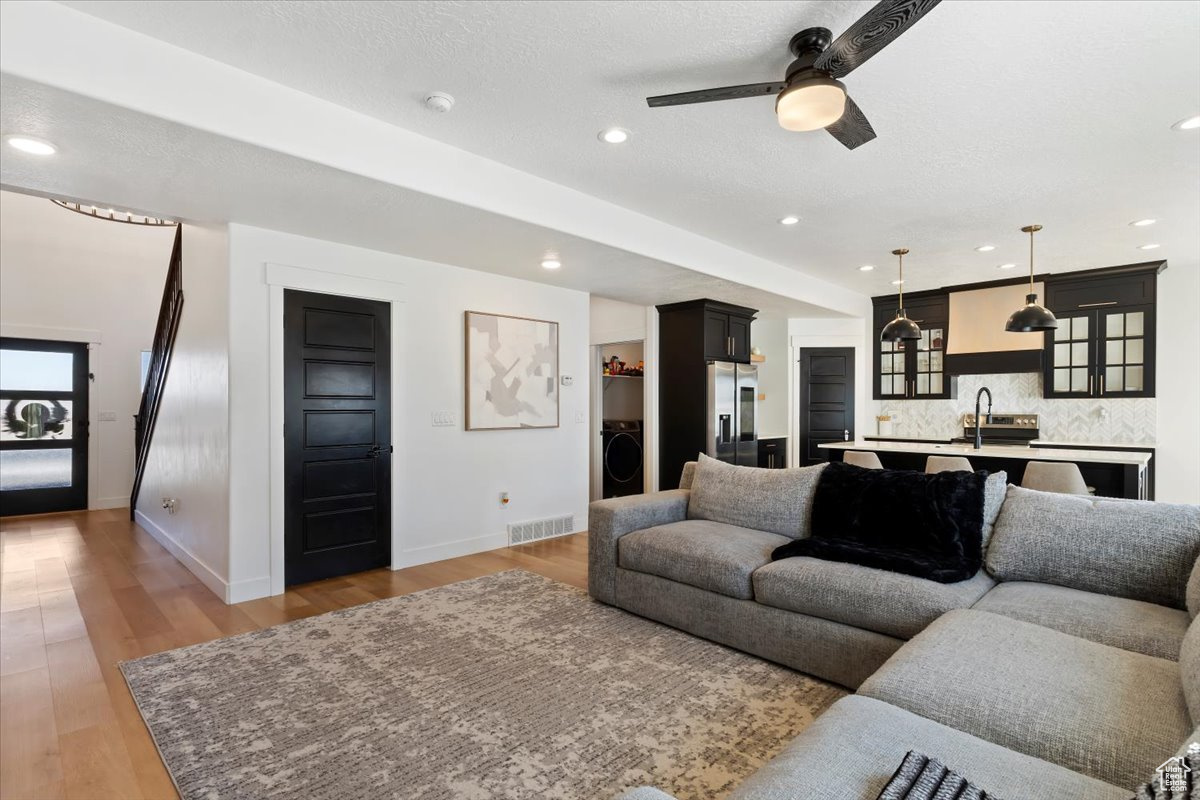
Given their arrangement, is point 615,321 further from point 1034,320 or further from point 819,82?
point 819,82

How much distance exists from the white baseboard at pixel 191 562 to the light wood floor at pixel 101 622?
0.16ft

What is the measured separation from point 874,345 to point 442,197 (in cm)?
615

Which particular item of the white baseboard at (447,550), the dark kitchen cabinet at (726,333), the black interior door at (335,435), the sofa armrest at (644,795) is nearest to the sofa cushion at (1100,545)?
the sofa armrest at (644,795)

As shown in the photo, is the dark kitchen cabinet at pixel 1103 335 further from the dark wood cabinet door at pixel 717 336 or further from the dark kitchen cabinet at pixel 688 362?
the dark wood cabinet door at pixel 717 336

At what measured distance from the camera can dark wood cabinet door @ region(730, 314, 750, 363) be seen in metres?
6.36

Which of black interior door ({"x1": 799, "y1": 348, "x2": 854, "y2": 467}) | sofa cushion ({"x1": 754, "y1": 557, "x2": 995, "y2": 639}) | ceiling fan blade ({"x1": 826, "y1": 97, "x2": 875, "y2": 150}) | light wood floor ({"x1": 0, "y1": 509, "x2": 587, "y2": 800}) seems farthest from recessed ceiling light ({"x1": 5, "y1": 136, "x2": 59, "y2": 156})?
black interior door ({"x1": 799, "y1": 348, "x2": 854, "y2": 467})

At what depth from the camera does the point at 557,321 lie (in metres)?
5.44

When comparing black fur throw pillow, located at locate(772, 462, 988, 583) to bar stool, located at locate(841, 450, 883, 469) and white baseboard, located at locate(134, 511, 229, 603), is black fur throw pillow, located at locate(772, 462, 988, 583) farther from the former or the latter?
white baseboard, located at locate(134, 511, 229, 603)

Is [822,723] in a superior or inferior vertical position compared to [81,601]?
superior

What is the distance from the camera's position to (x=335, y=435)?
411 centimetres

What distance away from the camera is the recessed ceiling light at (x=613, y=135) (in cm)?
290

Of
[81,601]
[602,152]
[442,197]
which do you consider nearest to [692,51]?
[602,152]

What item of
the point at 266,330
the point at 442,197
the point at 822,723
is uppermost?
the point at 442,197

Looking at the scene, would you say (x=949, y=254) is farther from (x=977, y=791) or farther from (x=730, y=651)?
(x=977, y=791)
